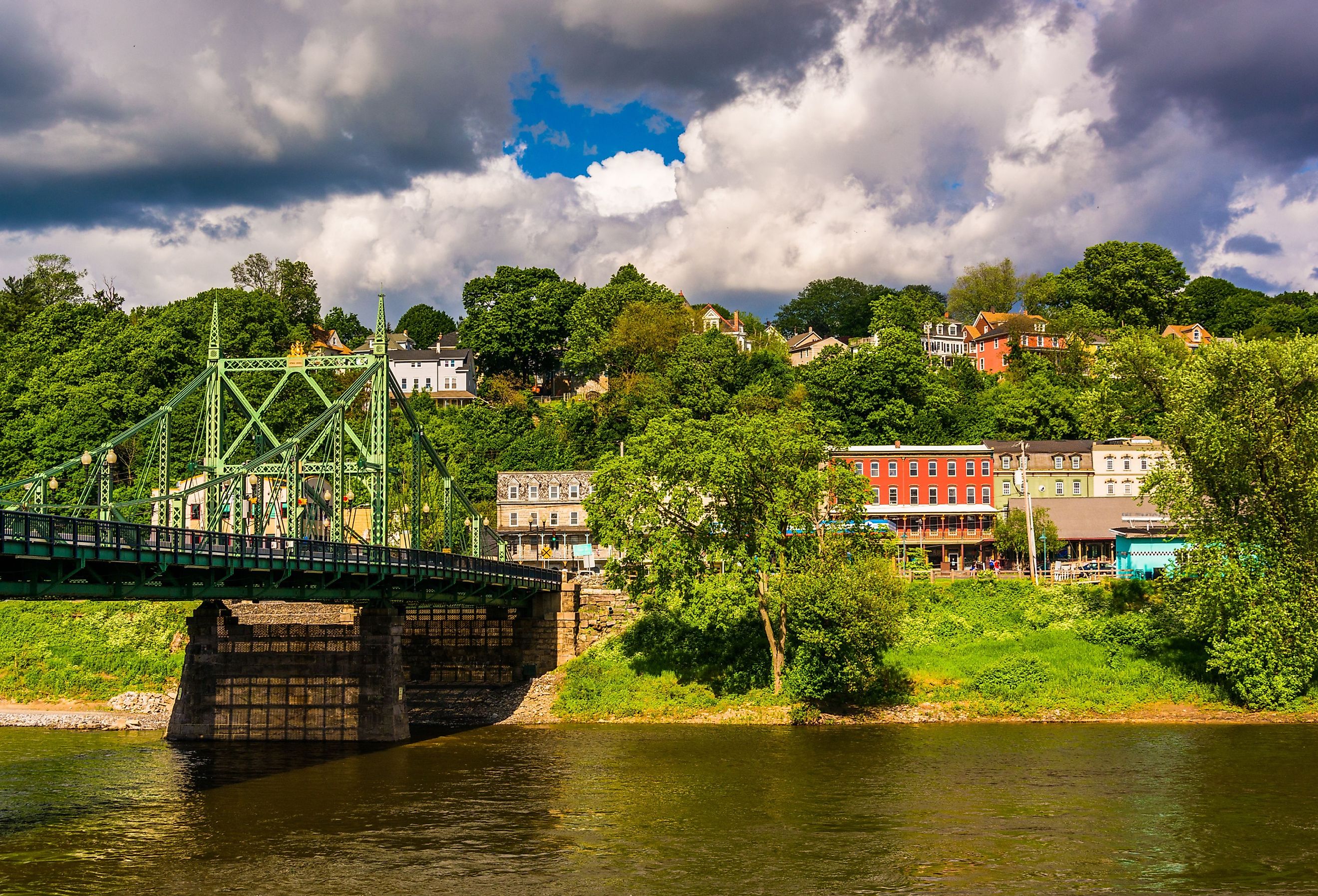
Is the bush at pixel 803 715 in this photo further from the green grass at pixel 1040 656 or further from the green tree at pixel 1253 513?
the green tree at pixel 1253 513

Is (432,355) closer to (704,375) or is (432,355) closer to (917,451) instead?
(704,375)

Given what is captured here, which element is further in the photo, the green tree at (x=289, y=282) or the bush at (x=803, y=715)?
the green tree at (x=289, y=282)

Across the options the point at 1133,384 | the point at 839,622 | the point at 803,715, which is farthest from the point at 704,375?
the point at 803,715

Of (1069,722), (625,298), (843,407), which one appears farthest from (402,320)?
(1069,722)

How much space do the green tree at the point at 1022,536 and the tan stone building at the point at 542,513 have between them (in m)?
33.4

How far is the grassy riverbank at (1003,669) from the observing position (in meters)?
Result: 59.5

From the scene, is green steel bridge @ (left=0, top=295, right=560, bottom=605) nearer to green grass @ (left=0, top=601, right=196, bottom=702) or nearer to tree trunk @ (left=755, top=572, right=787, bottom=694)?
green grass @ (left=0, top=601, right=196, bottom=702)

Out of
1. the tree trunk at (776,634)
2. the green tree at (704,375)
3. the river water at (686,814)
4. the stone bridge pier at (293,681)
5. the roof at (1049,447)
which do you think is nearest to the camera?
the river water at (686,814)

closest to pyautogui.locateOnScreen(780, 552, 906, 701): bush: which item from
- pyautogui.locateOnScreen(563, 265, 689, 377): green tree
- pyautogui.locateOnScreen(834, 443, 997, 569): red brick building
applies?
pyautogui.locateOnScreen(834, 443, 997, 569): red brick building

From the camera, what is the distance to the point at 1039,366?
13012cm

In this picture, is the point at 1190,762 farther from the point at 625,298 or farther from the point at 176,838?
the point at 625,298

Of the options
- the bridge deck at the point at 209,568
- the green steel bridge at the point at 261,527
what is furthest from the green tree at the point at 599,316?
the bridge deck at the point at 209,568

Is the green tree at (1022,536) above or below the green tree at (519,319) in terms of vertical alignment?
below

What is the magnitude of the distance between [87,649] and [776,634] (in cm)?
3967
